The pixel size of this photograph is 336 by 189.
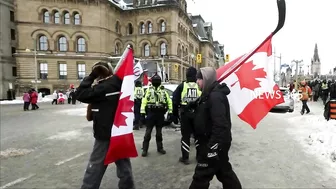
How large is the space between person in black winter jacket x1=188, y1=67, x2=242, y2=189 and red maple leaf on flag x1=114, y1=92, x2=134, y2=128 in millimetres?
994

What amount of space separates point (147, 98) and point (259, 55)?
3092 millimetres

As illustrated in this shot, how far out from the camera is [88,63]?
48969 mm

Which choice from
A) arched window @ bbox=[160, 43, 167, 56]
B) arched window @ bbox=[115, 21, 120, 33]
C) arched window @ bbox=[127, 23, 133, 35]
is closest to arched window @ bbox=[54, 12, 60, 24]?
arched window @ bbox=[115, 21, 120, 33]

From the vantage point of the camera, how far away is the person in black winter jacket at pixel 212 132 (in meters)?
3.32

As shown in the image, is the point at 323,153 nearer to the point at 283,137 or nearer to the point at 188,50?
the point at 283,137

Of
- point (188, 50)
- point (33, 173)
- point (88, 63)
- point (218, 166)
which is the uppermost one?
point (188, 50)

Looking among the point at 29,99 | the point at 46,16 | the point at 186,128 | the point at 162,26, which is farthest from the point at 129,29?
the point at 186,128

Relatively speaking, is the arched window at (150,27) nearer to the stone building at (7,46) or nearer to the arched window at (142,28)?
the arched window at (142,28)

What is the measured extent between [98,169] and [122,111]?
89 cm

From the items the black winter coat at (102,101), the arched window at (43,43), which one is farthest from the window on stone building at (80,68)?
the black winter coat at (102,101)

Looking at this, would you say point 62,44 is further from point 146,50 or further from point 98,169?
point 98,169

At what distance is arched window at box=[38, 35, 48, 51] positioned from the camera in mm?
47406

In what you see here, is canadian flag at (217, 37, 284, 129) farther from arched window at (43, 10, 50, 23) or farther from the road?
arched window at (43, 10, 50, 23)

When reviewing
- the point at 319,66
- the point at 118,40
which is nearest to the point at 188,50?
the point at 118,40
